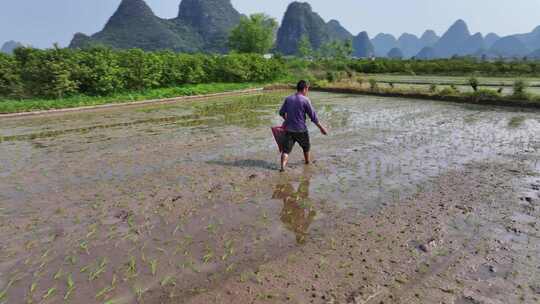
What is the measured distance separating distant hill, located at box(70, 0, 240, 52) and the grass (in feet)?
195

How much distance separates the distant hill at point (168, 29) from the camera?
293ft

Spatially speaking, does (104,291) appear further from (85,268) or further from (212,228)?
(212,228)

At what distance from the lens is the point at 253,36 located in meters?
52.1

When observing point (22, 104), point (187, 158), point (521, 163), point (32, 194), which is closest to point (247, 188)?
point (187, 158)

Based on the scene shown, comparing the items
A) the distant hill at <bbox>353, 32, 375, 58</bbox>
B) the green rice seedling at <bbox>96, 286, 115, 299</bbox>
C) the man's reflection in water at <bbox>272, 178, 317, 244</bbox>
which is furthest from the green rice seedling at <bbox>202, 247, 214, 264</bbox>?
the distant hill at <bbox>353, 32, 375, 58</bbox>

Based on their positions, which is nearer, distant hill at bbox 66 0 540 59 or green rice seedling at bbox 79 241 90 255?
green rice seedling at bbox 79 241 90 255

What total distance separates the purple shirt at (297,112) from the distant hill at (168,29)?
76.9m

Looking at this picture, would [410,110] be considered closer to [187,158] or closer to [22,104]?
[187,158]

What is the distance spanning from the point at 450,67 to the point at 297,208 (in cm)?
3848

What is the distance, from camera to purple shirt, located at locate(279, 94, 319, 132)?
6.19 meters

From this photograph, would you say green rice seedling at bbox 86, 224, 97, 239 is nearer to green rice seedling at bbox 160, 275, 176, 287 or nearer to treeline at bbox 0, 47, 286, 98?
green rice seedling at bbox 160, 275, 176, 287

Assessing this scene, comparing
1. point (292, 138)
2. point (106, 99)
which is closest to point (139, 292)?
point (292, 138)

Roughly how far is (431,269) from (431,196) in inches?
82.8

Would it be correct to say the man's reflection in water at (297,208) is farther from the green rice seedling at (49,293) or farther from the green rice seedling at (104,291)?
the green rice seedling at (49,293)
